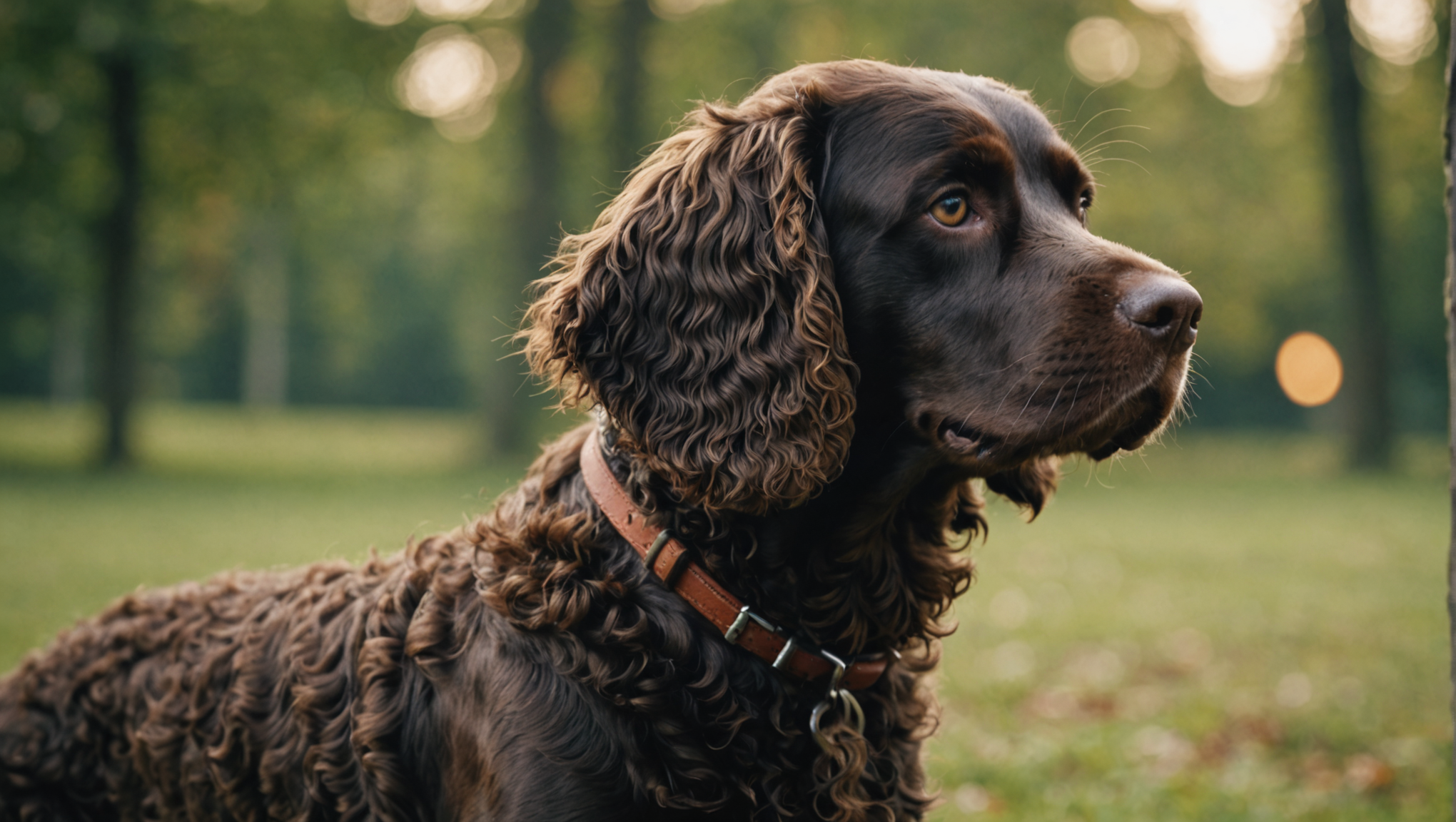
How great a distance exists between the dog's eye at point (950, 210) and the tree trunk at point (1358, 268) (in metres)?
21.0

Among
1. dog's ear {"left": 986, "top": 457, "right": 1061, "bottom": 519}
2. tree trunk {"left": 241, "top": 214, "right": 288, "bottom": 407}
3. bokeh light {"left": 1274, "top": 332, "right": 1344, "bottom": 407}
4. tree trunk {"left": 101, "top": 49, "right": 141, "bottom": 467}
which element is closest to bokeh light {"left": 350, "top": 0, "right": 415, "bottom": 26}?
tree trunk {"left": 101, "top": 49, "right": 141, "bottom": 467}

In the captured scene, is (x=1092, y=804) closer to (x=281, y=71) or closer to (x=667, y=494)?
(x=667, y=494)

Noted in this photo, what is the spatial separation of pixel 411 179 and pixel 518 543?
42.3m

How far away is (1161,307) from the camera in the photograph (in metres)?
2.20

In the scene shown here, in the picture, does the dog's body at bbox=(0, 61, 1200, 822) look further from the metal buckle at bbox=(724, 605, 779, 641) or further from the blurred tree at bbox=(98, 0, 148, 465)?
the blurred tree at bbox=(98, 0, 148, 465)

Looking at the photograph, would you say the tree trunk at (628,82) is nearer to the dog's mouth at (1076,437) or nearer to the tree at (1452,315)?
the tree at (1452,315)

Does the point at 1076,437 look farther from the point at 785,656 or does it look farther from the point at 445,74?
the point at 445,74

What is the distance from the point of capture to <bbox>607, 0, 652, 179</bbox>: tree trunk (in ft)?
63.6

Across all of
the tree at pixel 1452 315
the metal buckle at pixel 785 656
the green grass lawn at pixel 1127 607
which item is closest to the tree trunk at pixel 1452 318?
the tree at pixel 1452 315

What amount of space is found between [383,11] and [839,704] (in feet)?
64.3

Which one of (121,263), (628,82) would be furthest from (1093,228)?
(121,263)

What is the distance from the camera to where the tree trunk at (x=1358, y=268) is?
2000 centimetres

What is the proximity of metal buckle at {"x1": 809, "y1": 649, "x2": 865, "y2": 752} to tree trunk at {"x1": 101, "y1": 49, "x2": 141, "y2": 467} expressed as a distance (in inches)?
750

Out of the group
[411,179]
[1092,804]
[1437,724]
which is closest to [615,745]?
[1092,804]
